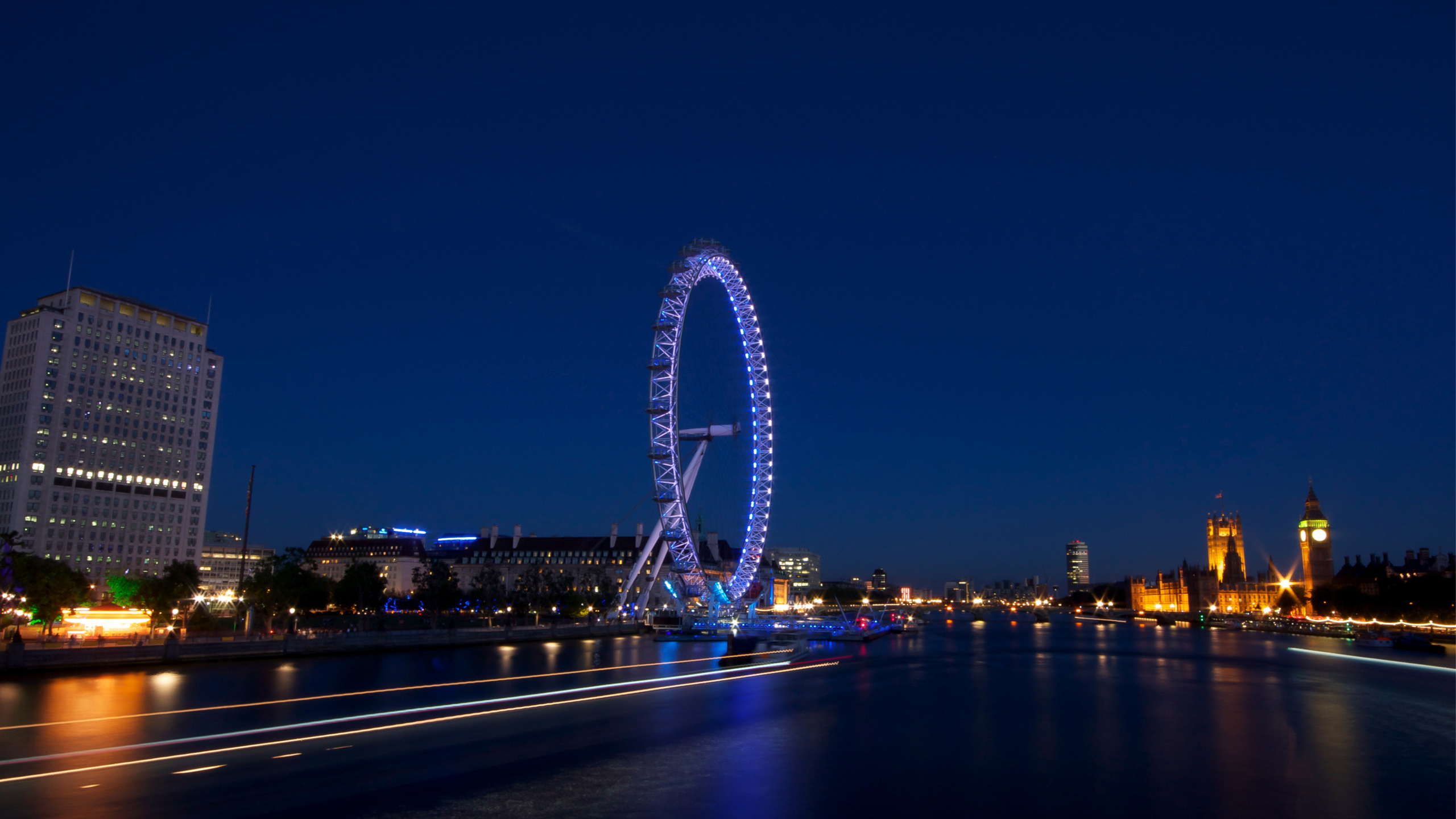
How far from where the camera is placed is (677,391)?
75.5 m

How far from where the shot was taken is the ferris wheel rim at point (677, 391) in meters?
75.1

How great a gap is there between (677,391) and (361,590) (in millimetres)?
45007

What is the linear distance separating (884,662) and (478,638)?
33.3 meters

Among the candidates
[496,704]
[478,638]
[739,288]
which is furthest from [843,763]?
[478,638]

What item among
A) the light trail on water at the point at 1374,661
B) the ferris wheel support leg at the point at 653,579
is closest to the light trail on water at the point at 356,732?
the light trail on water at the point at 1374,661

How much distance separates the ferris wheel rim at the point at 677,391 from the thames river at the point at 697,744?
2236cm

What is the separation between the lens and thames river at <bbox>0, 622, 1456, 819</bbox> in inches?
817

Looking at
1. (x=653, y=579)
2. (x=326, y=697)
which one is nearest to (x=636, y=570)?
(x=653, y=579)

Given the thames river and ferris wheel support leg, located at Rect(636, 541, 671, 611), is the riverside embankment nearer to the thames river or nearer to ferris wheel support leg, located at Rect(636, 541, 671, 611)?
the thames river

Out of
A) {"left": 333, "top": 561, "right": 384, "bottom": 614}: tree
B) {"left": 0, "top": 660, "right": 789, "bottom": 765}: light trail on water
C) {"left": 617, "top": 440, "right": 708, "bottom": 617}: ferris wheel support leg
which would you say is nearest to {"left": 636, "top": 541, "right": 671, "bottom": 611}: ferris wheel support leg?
{"left": 617, "top": 440, "right": 708, "bottom": 617}: ferris wheel support leg

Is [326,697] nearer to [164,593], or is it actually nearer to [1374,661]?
[164,593]

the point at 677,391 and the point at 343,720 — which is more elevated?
the point at 677,391

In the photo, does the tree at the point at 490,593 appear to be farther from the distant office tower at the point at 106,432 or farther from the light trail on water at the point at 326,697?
the light trail on water at the point at 326,697

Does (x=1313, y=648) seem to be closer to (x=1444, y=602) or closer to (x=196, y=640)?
(x=1444, y=602)
